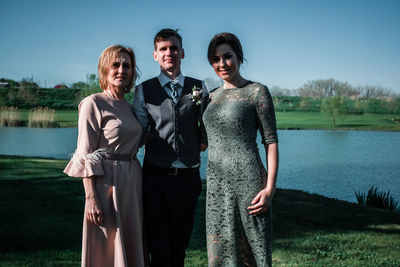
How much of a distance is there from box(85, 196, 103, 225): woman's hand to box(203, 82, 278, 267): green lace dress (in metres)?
0.77

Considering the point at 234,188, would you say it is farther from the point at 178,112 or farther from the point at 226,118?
the point at 178,112

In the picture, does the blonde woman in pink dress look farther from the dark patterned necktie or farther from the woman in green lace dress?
the woman in green lace dress

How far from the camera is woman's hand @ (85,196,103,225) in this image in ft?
7.75

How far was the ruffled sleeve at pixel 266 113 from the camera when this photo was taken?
227 cm

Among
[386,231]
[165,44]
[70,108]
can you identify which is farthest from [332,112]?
[165,44]

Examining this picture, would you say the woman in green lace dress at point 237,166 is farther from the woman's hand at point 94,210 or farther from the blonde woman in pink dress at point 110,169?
the woman's hand at point 94,210

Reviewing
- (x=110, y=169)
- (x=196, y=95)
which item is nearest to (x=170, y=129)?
(x=196, y=95)

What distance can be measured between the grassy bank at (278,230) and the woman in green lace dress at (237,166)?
1833 millimetres

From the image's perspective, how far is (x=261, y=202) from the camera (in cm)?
227

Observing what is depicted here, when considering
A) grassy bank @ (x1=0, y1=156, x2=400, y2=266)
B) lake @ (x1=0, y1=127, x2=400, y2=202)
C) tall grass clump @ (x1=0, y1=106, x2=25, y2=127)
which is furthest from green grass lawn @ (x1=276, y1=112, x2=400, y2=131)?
grassy bank @ (x1=0, y1=156, x2=400, y2=266)

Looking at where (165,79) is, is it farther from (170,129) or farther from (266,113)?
(266,113)

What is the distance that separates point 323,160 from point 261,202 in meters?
16.7

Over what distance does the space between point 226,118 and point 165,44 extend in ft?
2.71

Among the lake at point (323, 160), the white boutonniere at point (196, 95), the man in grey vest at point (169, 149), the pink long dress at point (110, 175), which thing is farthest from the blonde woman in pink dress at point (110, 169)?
the lake at point (323, 160)
